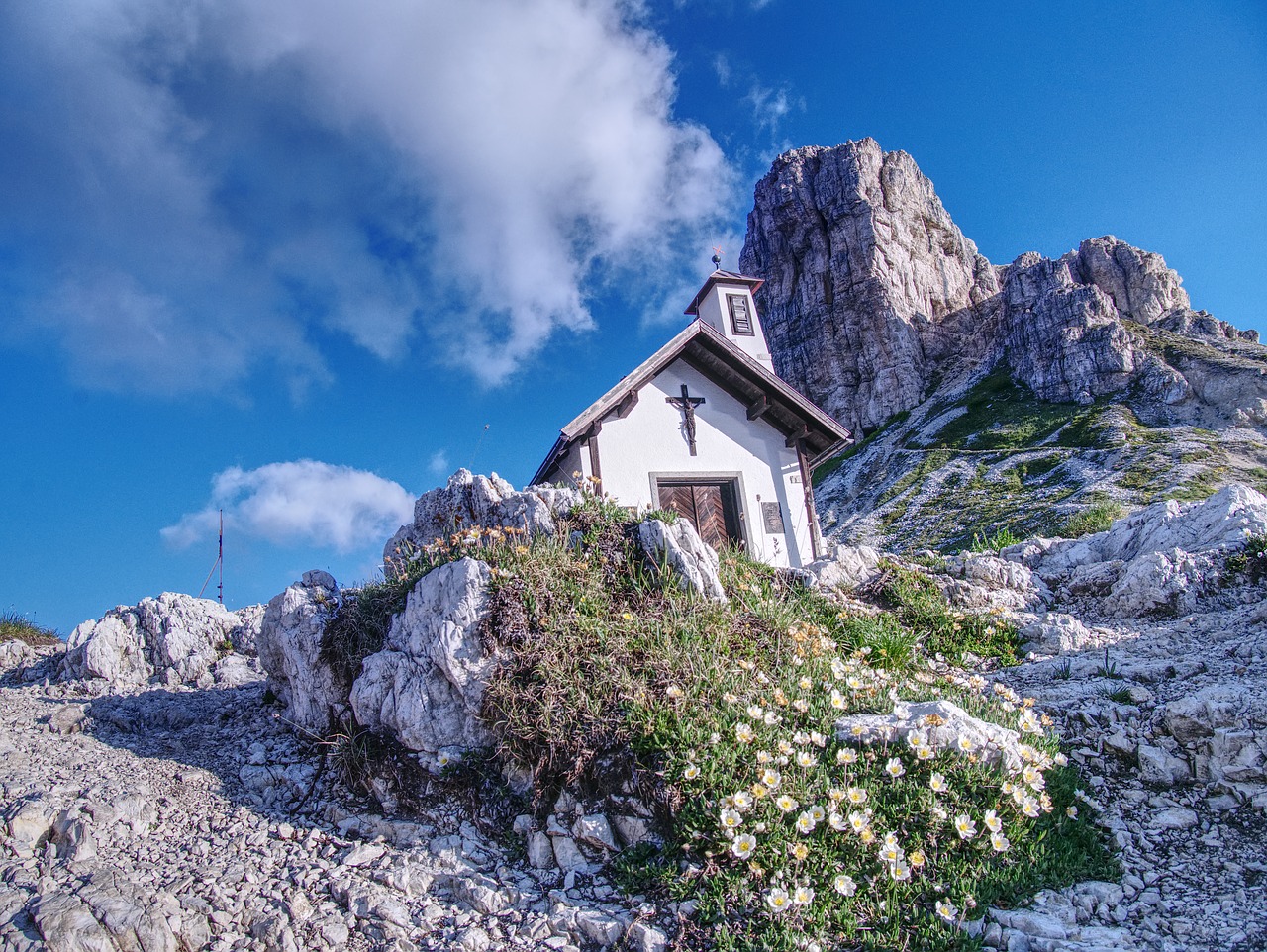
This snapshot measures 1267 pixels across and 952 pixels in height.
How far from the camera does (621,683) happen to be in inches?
231

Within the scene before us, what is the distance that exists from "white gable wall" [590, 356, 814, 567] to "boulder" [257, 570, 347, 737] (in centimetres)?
700

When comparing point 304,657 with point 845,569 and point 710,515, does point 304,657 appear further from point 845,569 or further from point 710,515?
point 710,515

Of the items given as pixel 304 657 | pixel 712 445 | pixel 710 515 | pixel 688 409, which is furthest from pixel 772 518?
pixel 304 657

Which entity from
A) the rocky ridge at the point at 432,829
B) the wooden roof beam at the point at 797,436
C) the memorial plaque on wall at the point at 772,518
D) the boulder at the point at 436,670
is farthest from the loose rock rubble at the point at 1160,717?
the wooden roof beam at the point at 797,436

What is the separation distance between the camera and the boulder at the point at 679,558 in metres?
7.42

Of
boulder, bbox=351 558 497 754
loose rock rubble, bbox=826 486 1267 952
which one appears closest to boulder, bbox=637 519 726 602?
boulder, bbox=351 558 497 754

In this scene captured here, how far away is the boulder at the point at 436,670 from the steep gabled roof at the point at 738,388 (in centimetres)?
773

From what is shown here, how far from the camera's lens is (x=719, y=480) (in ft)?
50.4

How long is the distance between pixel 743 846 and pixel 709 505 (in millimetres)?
10852

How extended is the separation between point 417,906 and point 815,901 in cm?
258

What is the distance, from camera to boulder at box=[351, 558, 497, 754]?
6.21m

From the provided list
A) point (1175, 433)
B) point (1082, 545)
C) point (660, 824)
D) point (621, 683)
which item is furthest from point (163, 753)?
point (1175, 433)

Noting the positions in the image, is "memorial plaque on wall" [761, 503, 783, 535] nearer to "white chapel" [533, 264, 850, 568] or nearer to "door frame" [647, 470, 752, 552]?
"white chapel" [533, 264, 850, 568]

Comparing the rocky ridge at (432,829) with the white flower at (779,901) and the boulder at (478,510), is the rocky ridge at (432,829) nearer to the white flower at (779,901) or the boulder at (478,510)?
the white flower at (779,901)
